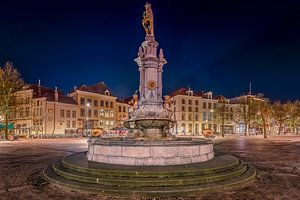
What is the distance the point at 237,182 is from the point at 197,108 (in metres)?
73.7

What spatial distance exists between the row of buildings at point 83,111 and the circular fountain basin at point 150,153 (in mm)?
41462

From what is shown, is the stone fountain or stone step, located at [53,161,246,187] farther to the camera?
the stone fountain

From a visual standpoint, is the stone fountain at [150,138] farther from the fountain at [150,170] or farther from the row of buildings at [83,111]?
the row of buildings at [83,111]

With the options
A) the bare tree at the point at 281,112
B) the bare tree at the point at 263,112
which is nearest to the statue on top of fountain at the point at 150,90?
the bare tree at the point at 263,112

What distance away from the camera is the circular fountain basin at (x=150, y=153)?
34.4 ft

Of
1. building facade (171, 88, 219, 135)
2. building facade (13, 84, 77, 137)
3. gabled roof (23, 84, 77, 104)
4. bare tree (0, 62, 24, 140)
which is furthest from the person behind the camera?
building facade (171, 88, 219, 135)

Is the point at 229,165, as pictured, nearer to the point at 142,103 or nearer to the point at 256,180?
the point at 256,180

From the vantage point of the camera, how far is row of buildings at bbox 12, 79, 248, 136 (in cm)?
6072

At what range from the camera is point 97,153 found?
11.6 meters

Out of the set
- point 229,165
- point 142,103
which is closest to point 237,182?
point 229,165

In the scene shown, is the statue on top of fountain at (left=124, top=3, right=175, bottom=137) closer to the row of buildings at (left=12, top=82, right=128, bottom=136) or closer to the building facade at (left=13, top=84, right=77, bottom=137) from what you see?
the row of buildings at (left=12, top=82, right=128, bottom=136)

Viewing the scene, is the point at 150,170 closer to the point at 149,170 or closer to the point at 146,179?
the point at 149,170

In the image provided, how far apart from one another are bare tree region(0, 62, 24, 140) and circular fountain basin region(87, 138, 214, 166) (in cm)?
3573

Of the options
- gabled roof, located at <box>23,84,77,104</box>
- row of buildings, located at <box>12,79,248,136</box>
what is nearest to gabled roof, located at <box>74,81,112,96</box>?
row of buildings, located at <box>12,79,248,136</box>
